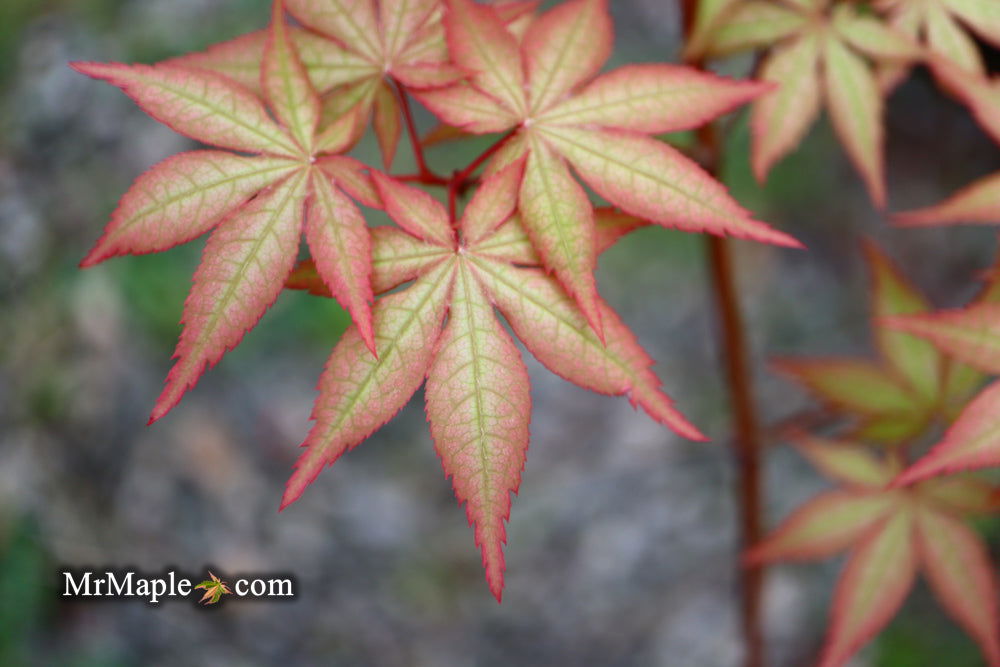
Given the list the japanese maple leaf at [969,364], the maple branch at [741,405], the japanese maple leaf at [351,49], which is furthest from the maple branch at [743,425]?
the japanese maple leaf at [351,49]

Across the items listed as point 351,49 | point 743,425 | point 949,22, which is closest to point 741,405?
point 743,425

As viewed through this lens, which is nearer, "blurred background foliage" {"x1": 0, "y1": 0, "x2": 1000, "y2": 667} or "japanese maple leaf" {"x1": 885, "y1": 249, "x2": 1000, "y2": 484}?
"japanese maple leaf" {"x1": 885, "y1": 249, "x2": 1000, "y2": 484}

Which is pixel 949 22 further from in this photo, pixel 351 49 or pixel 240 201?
pixel 240 201

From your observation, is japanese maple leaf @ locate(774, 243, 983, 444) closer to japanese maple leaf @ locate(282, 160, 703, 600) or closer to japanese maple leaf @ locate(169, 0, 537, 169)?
japanese maple leaf @ locate(282, 160, 703, 600)

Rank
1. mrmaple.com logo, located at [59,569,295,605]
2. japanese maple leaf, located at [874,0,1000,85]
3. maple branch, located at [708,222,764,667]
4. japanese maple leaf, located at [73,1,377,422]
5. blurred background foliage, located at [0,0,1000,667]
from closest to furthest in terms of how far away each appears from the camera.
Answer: japanese maple leaf, located at [73,1,377,422]
japanese maple leaf, located at [874,0,1000,85]
maple branch, located at [708,222,764,667]
mrmaple.com logo, located at [59,569,295,605]
blurred background foliage, located at [0,0,1000,667]

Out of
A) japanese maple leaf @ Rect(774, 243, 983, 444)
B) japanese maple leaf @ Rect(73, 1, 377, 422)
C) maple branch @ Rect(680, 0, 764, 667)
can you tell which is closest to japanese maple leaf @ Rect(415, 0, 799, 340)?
japanese maple leaf @ Rect(73, 1, 377, 422)

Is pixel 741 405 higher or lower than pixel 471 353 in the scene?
higher
